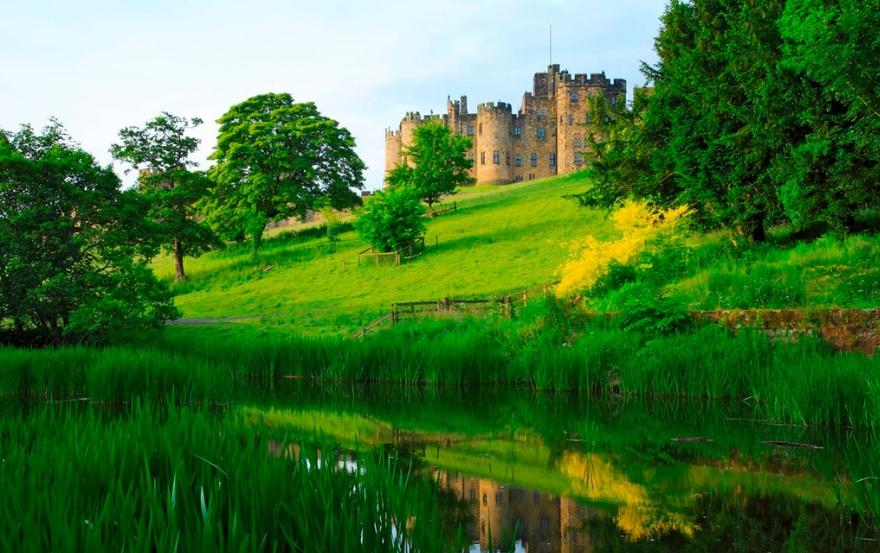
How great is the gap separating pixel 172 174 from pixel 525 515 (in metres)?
39.9

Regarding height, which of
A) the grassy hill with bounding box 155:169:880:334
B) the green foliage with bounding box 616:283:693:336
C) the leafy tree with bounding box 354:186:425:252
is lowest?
the green foliage with bounding box 616:283:693:336

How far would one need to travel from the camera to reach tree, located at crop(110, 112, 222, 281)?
4225 centimetres

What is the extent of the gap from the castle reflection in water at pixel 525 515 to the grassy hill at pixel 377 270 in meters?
19.8

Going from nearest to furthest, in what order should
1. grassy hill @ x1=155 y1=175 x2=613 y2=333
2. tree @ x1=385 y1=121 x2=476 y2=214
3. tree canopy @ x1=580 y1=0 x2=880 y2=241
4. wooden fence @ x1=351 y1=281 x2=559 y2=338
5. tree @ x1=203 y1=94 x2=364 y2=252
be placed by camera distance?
tree canopy @ x1=580 y1=0 x2=880 y2=241 → wooden fence @ x1=351 y1=281 x2=559 y2=338 → grassy hill @ x1=155 y1=175 x2=613 y2=333 → tree @ x1=203 y1=94 x2=364 y2=252 → tree @ x1=385 y1=121 x2=476 y2=214

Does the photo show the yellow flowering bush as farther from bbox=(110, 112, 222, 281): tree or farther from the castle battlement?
the castle battlement

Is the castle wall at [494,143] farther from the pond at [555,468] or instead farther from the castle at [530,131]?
the pond at [555,468]

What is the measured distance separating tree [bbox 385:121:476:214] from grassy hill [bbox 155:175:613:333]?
241 cm

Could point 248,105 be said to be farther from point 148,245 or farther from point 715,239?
point 715,239

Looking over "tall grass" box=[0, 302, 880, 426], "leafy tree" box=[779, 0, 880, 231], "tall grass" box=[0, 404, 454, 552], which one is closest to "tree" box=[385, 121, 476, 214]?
"leafy tree" box=[779, 0, 880, 231]

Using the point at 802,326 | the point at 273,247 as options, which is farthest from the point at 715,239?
the point at 273,247

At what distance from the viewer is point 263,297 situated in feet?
126

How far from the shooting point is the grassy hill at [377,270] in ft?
110

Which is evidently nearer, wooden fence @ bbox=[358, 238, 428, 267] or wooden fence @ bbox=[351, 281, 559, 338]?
wooden fence @ bbox=[351, 281, 559, 338]

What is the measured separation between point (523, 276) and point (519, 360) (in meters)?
17.4
